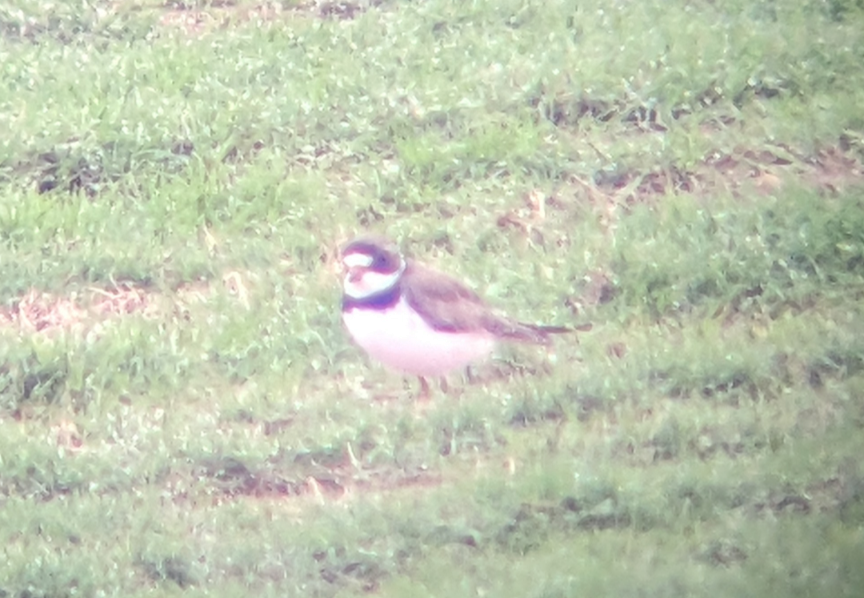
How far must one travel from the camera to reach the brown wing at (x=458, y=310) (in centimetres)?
137

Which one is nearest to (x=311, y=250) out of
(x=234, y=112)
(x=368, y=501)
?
(x=234, y=112)

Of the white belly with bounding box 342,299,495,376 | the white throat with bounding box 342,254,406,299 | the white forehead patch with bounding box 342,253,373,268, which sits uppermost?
the white forehead patch with bounding box 342,253,373,268

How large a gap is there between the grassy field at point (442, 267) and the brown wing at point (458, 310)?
18 mm

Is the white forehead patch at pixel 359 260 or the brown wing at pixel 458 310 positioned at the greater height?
the white forehead patch at pixel 359 260

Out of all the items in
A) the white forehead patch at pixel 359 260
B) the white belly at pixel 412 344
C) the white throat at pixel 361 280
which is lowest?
the white belly at pixel 412 344

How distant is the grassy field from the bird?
0.02 metres

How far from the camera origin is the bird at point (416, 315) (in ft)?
4.47

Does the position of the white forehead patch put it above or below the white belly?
above

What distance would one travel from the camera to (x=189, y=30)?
4.61ft

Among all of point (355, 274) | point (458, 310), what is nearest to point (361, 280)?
point (355, 274)

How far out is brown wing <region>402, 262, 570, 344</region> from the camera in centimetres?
137

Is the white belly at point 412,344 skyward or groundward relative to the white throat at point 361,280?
groundward

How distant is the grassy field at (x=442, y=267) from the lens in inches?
53.3

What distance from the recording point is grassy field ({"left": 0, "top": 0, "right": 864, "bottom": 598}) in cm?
135
